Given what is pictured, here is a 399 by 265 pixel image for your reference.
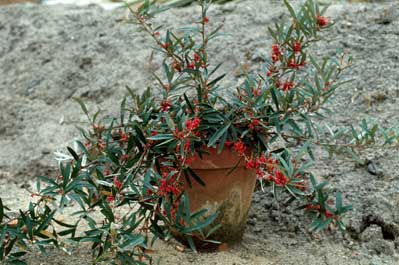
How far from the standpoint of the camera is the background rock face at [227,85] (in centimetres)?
271

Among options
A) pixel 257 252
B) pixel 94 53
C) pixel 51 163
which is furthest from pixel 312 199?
pixel 94 53

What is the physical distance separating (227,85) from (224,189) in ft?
4.01

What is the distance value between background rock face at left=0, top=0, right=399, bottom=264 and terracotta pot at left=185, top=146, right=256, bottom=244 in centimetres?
12

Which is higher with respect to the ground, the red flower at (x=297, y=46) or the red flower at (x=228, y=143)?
the red flower at (x=297, y=46)

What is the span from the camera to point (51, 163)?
11.8 feet

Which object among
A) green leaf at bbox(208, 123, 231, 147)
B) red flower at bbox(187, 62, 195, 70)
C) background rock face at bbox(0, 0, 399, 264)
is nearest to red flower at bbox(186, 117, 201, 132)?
green leaf at bbox(208, 123, 231, 147)

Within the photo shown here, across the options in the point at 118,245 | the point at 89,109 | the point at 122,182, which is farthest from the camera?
the point at 89,109

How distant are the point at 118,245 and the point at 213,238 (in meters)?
0.55

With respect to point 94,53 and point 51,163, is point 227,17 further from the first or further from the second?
point 51,163

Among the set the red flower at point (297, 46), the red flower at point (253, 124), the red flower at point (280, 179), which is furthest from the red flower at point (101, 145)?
the red flower at point (297, 46)

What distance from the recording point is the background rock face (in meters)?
2.71

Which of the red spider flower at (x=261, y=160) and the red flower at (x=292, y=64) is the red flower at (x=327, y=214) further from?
the red flower at (x=292, y=64)

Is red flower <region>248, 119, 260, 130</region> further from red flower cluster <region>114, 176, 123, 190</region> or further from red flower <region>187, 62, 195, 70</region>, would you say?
red flower cluster <region>114, 176, 123, 190</region>

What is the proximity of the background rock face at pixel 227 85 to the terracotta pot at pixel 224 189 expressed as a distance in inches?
4.5
